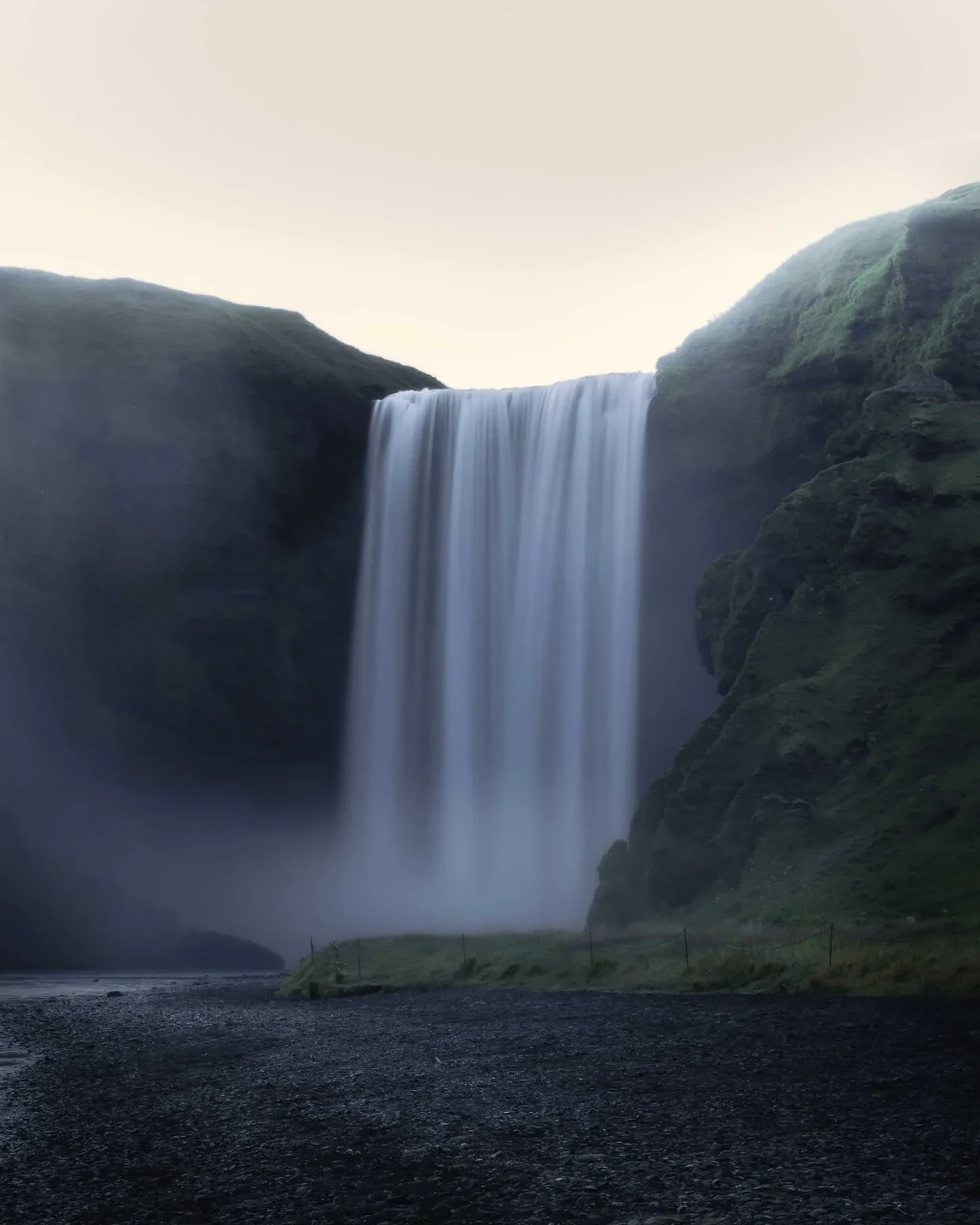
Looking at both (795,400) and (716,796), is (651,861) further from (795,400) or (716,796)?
(795,400)

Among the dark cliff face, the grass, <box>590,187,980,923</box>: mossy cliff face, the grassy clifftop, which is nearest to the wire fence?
the grass

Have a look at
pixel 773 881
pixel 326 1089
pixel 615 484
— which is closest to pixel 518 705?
pixel 615 484

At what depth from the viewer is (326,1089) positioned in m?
21.2

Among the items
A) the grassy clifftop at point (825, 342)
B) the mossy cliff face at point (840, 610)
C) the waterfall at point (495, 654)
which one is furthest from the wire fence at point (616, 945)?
the grassy clifftop at point (825, 342)

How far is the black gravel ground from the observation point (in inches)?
509

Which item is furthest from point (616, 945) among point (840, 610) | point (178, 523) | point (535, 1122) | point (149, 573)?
point (149, 573)

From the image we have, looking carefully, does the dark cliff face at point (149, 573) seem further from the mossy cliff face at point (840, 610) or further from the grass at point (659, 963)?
Result: the grass at point (659, 963)

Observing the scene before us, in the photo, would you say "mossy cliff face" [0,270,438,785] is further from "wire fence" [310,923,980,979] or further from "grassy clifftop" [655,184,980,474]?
"wire fence" [310,923,980,979]

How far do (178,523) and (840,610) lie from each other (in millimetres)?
40634

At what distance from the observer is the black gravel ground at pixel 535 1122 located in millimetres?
12930

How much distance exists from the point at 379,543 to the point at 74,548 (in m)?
17.2

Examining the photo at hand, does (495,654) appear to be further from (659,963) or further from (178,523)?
(659,963)

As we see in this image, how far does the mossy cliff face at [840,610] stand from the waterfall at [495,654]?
6298 mm

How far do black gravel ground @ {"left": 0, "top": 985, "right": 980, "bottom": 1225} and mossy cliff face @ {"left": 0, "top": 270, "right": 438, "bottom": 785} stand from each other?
47.2 m
